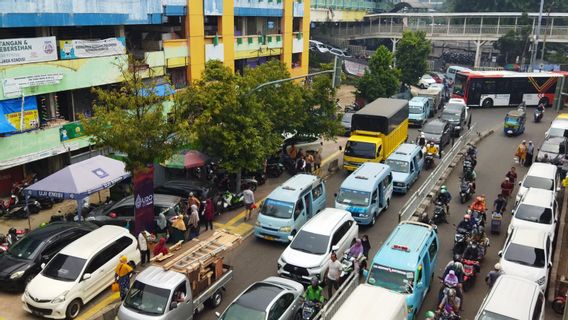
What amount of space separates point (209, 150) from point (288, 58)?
886 inches

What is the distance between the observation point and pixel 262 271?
57.5 ft

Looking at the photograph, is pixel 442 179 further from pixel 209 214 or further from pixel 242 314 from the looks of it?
pixel 242 314

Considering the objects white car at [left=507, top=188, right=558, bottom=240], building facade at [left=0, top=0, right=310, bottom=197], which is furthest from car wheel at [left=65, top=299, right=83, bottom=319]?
white car at [left=507, top=188, right=558, bottom=240]

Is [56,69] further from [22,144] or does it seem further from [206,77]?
[206,77]

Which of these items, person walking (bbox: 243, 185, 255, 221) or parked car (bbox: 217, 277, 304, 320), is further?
person walking (bbox: 243, 185, 255, 221)

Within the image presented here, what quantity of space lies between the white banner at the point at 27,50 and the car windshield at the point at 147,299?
12.6 meters

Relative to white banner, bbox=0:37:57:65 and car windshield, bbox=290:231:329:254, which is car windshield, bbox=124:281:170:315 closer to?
car windshield, bbox=290:231:329:254

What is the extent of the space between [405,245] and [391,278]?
1352mm

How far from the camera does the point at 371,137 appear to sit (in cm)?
2755

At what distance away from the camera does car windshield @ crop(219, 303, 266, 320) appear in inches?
482

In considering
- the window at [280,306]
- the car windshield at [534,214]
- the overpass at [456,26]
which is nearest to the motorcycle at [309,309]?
the window at [280,306]

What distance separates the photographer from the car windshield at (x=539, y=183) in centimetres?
2248

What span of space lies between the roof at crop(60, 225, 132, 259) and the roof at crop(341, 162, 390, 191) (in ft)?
30.7

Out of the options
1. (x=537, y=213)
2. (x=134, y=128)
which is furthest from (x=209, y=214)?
(x=537, y=213)
